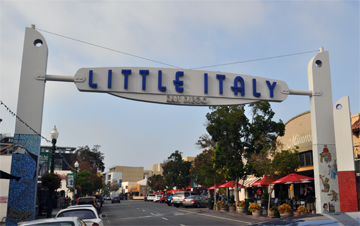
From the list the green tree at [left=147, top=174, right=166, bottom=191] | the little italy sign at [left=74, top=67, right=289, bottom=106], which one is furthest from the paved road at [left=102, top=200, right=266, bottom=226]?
the green tree at [left=147, top=174, right=166, bottom=191]

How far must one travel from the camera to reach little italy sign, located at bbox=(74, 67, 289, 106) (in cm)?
1349

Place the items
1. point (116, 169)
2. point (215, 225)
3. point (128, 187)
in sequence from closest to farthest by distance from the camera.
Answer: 1. point (215, 225)
2. point (128, 187)
3. point (116, 169)

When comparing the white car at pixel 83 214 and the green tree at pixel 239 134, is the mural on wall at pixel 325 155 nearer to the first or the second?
the white car at pixel 83 214

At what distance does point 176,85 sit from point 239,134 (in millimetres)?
16673

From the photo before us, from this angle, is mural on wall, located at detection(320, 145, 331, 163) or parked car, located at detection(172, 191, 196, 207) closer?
mural on wall, located at detection(320, 145, 331, 163)

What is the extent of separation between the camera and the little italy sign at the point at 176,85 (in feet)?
44.3

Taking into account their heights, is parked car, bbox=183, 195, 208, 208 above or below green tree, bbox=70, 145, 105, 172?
below

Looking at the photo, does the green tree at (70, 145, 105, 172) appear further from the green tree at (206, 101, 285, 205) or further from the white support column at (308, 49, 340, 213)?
the white support column at (308, 49, 340, 213)

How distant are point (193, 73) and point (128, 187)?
134786mm

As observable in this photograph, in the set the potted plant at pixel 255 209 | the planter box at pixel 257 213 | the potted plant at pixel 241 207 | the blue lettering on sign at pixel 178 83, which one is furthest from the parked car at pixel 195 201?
the blue lettering on sign at pixel 178 83

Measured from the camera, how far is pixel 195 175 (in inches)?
2181

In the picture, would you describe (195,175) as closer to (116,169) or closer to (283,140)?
(283,140)

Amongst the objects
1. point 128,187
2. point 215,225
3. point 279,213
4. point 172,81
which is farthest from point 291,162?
point 128,187

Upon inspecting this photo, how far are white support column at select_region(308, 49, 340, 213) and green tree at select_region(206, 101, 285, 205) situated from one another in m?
13.5
